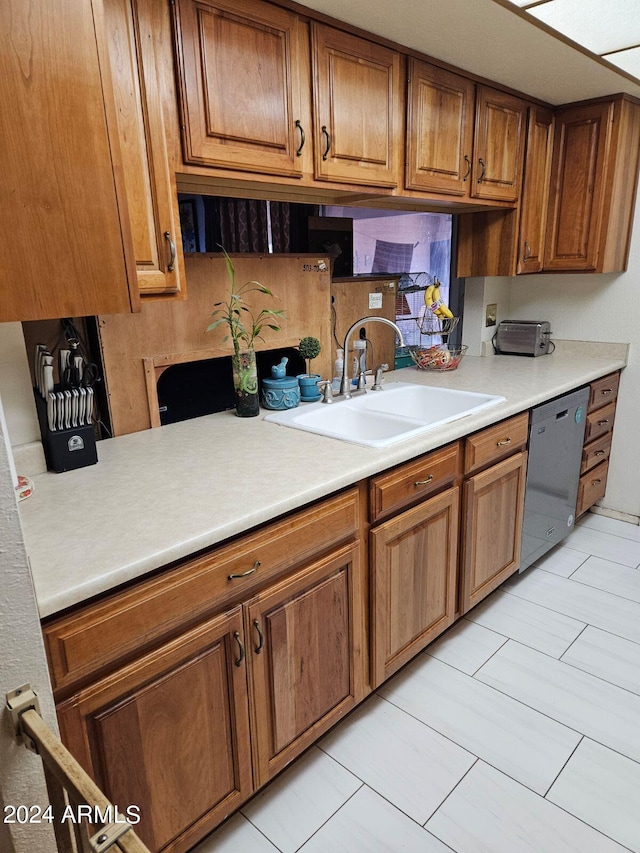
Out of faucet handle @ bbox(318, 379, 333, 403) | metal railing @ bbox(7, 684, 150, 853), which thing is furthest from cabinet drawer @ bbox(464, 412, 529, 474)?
metal railing @ bbox(7, 684, 150, 853)

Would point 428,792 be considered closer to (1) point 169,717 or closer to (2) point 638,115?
(1) point 169,717

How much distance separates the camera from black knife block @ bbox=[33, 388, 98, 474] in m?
1.47

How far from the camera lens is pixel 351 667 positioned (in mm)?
1628

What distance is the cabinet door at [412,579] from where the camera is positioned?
167 centimetres

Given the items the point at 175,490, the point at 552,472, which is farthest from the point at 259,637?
the point at 552,472

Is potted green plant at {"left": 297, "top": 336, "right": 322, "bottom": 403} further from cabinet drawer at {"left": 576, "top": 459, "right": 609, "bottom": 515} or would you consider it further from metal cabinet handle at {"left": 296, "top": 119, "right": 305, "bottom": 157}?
cabinet drawer at {"left": 576, "top": 459, "right": 609, "bottom": 515}

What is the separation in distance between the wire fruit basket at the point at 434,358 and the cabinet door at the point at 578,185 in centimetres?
79

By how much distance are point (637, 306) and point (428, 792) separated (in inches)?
99.7

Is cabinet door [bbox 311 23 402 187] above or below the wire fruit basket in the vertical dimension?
above

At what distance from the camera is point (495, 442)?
6.72ft

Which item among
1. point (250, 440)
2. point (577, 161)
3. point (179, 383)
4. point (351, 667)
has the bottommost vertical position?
point (351, 667)

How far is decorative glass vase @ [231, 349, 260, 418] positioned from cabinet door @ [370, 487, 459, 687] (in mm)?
661

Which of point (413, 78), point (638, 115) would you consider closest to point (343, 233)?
point (413, 78)

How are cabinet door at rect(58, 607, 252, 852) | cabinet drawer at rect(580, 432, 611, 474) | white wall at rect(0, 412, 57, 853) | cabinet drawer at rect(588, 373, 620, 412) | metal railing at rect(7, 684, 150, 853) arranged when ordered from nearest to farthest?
metal railing at rect(7, 684, 150, 853) → white wall at rect(0, 412, 57, 853) → cabinet door at rect(58, 607, 252, 852) → cabinet drawer at rect(588, 373, 620, 412) → cabinet drawer at rect(580, 432, 611, 474)
